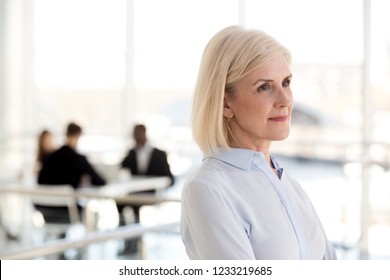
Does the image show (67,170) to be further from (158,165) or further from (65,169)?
(158,165)

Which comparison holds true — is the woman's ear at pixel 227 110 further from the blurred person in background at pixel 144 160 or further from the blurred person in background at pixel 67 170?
the blurred person in background at pixel 144 160

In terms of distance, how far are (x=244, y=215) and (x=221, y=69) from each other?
24cm

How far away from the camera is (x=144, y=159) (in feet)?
19.1

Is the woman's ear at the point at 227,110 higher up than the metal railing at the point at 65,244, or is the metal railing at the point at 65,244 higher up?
the woman's ear at the point at 227,110

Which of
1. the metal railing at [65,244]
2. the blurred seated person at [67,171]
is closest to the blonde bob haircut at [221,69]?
the metal railing at [65,244]

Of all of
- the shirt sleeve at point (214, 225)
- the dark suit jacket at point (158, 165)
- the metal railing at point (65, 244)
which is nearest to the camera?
the shirt sleeve at point (214, 225)

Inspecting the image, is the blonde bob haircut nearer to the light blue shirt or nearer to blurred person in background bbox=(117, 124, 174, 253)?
the light blue shirt

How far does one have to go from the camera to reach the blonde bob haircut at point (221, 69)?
1.21 m

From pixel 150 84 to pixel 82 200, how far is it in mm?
2432

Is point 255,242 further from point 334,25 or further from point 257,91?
point 334,25

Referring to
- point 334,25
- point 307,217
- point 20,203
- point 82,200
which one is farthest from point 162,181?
point 307,217

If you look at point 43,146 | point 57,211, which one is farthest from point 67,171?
point 43,146

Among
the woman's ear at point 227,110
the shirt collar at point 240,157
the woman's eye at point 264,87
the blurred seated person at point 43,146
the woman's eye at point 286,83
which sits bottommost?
the blurred seated person at point 43,146

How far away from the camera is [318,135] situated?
7.52 m
